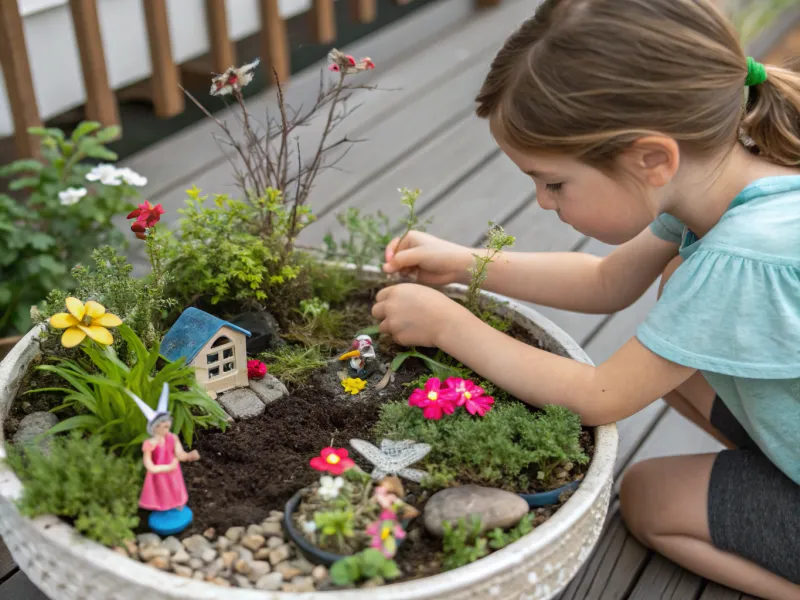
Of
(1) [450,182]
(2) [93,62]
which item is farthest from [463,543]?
(2) [93,62]

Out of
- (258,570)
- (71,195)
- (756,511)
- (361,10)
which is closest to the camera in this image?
(258,570)

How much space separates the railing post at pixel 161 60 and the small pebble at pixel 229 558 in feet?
7.18

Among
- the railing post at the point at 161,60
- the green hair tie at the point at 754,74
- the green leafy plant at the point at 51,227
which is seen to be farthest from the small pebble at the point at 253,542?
→ the railing post at the point at 161,60

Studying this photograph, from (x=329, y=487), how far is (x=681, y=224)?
0.93 m

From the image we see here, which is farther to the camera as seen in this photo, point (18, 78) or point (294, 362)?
point (18, 78)

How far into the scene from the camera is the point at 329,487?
1.18 meters

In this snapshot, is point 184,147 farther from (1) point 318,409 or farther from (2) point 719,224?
(2) point 719,224

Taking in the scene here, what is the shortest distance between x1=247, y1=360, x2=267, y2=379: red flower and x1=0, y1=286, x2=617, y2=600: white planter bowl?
0.44 m

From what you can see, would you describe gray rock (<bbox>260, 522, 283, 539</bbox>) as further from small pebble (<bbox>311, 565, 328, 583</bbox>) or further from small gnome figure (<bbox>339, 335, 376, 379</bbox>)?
small gnome figure (<bbox>339, 335, 376, 379</bbox>)

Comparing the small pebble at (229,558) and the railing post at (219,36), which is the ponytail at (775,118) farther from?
the railing post at (219,36)

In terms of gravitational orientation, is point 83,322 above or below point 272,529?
above

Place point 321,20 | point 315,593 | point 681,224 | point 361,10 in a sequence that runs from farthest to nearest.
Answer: point 361,10 → point 321,20 → point 681,224 → point 315,593

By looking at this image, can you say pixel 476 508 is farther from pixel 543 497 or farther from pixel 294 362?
pixel 294 362

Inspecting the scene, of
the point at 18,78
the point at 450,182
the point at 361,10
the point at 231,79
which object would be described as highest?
the point at 231,79
